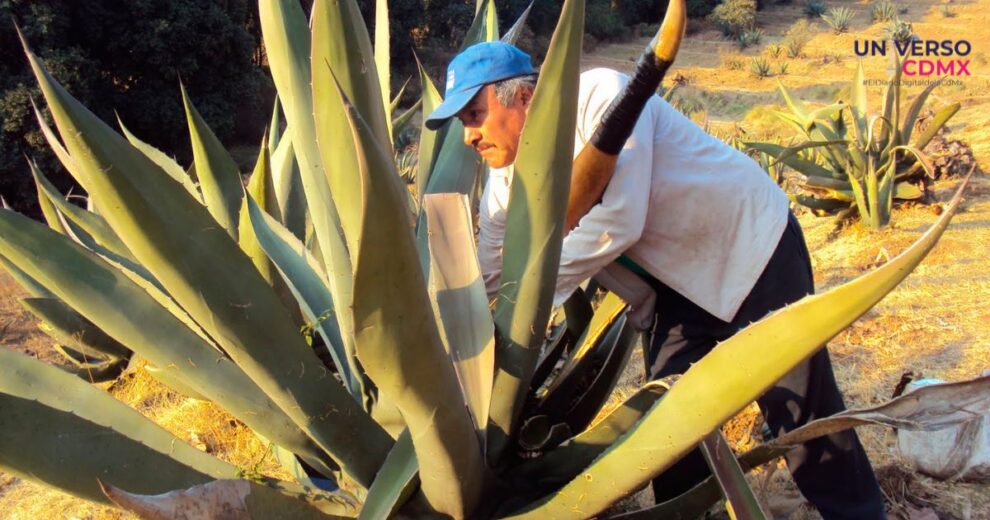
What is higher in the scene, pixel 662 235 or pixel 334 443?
pixel 662 235

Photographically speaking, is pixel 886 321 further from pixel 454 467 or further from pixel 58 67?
pixel 58 67

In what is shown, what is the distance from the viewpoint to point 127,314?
127cm

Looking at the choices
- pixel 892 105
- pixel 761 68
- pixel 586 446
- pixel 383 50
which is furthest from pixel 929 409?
pixel 761 68

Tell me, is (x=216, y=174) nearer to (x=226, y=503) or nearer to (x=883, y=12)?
(x=226, y=503)

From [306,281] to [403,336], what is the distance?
0.85 metres

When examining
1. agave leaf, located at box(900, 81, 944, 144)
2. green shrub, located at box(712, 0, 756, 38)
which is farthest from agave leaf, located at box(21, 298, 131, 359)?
green shrub, located at box(712, 0, 756, 38)

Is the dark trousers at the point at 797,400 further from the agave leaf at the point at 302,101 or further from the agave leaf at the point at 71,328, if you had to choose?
the agave leaf at the point at 71,328

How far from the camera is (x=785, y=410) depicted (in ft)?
6.17

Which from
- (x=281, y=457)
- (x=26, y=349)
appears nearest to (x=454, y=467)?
(x=281, y=457)

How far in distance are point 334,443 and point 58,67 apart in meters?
12.1

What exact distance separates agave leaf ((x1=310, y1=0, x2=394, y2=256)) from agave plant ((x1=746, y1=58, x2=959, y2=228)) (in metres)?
3.81

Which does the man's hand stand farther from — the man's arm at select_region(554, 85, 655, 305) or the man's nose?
the man's nose

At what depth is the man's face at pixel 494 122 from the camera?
5.32 feet

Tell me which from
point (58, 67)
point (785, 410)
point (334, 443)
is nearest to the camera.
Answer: point (334, 443)
